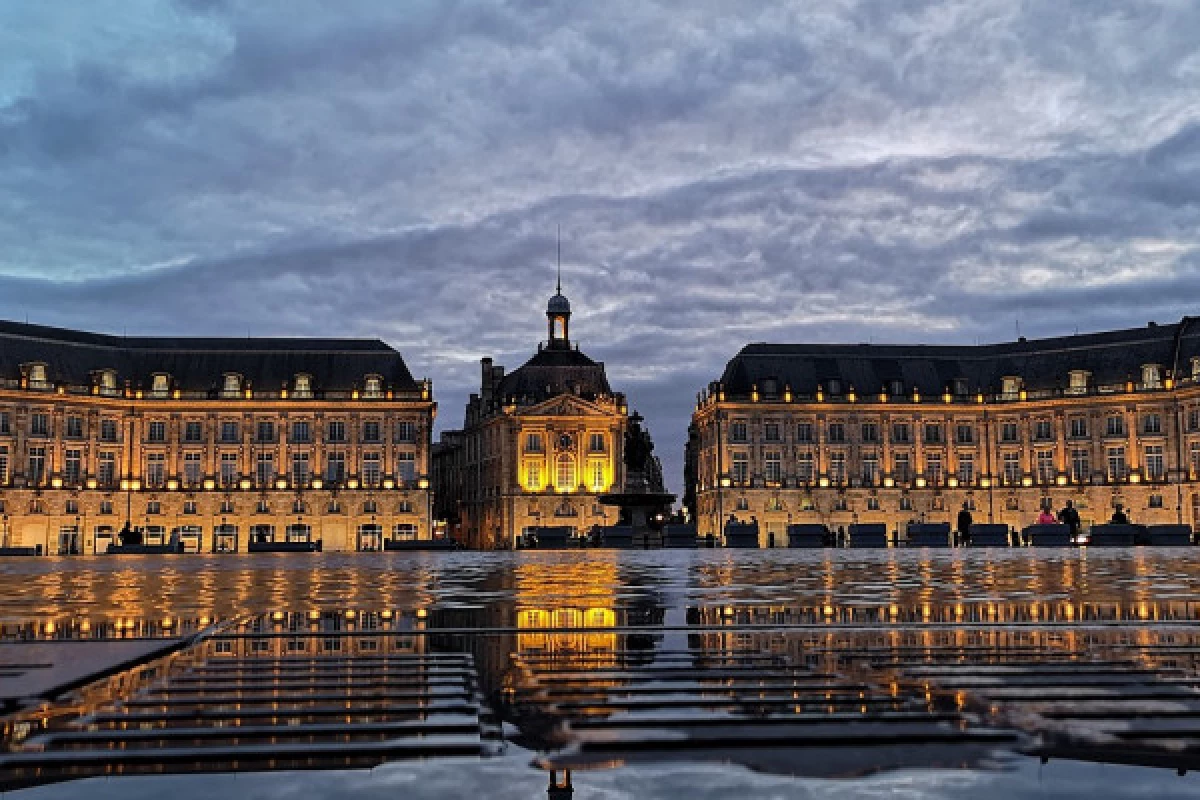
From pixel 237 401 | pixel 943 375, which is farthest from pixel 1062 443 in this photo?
pixel 237 401

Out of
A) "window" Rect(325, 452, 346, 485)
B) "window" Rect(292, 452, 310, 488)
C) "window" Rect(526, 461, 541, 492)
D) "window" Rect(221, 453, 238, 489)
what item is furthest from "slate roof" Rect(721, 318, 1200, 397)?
"window" Rect(221, 453, 238, 489)

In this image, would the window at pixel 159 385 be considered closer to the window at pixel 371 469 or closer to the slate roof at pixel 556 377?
the window at pixel 371 469

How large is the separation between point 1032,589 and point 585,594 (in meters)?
4.82

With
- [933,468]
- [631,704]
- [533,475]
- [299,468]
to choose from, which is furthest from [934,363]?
[631,704]

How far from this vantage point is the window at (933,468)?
9769 centimetres

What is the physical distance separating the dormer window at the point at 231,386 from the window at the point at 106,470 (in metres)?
8.99

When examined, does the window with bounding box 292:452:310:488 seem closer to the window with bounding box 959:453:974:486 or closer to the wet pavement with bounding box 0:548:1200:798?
the window with bounding box 959:453:974:486

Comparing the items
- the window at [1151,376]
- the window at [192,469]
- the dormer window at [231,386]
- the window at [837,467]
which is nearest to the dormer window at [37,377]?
the window at [192,469]

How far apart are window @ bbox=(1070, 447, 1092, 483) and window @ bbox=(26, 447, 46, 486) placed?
75937 millimetres

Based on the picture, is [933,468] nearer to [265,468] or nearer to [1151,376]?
[1151,376]

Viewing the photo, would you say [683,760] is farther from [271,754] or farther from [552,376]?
[552,376]

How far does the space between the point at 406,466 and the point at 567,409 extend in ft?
44.6

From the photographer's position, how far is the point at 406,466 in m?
91.8

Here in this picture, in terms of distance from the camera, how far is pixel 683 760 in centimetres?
367
